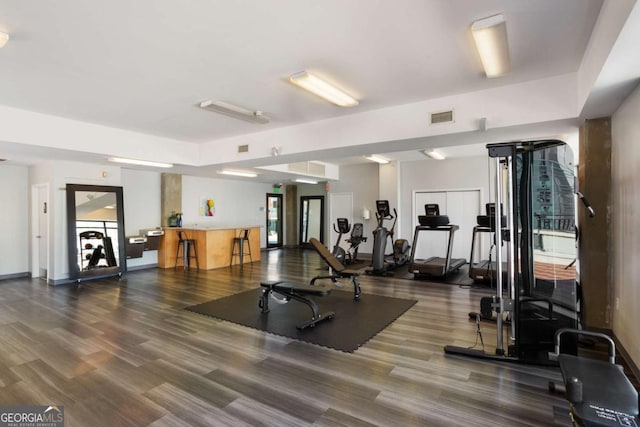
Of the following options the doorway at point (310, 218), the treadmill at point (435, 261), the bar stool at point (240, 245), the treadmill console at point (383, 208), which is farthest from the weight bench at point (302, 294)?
the doorway at point (310, 218)

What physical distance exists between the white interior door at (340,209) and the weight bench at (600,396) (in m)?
8.84

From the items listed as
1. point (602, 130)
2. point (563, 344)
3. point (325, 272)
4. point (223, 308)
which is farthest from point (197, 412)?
point (325, 272)

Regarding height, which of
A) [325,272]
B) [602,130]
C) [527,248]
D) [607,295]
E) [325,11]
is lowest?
[325,272]

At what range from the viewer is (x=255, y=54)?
10.6 ft

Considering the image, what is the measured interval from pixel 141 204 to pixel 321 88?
6400mm

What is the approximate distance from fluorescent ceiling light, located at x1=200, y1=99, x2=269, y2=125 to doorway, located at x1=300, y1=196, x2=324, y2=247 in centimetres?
771

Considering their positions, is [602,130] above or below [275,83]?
below

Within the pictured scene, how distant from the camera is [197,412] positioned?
2.38m

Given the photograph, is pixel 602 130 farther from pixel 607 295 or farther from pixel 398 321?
pixel 398 321

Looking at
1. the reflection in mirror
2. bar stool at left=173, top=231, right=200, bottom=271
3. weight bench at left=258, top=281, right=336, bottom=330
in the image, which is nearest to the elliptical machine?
weight bench at left=258, top=281, right=336, bottom=330

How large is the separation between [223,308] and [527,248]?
397 cm

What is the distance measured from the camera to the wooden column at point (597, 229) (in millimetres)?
3801

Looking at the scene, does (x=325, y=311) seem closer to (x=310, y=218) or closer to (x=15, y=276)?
(x=15, y=276)

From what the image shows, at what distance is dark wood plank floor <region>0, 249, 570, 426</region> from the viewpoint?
235 centimetres
